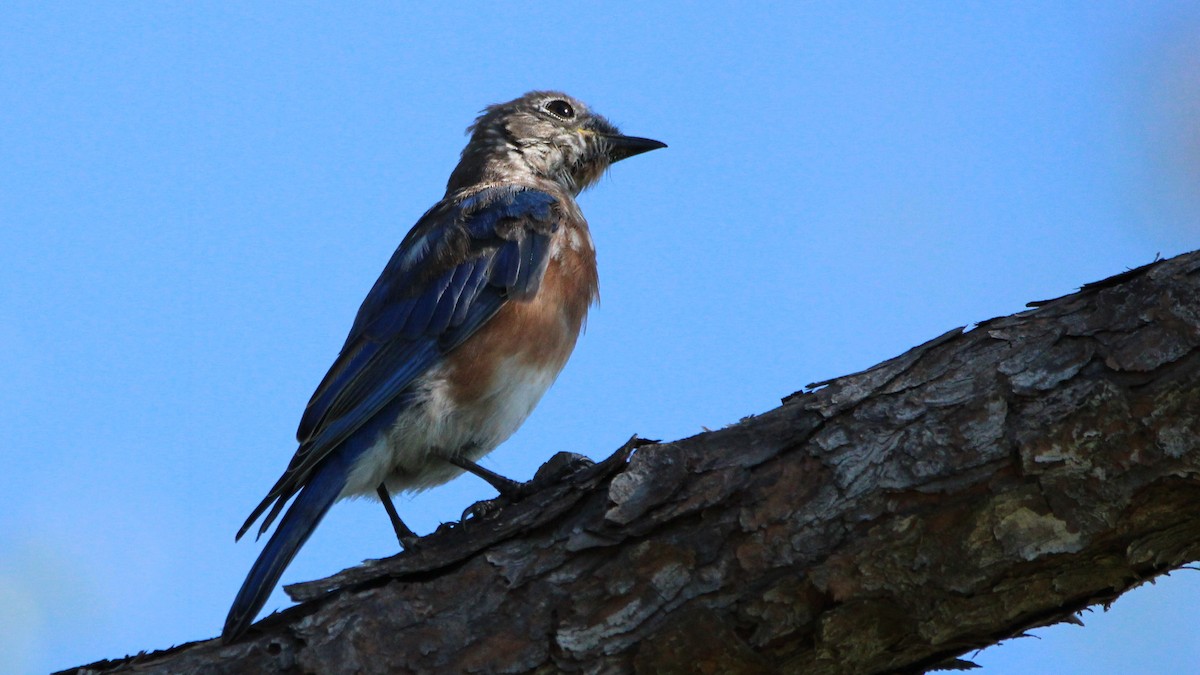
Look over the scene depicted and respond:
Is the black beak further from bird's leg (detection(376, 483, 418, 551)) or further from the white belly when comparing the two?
bird's leg (detection(376, 483, 418, 551))

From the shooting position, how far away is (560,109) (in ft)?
26.5

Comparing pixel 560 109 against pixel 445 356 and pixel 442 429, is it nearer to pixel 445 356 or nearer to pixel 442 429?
pixel 445 356

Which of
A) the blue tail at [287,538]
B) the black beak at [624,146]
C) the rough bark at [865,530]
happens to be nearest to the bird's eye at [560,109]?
the black beak at [624,146]

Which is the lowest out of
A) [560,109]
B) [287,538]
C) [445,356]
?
[287,538]

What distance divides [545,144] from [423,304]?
2.13 metres

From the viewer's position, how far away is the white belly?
222 inches

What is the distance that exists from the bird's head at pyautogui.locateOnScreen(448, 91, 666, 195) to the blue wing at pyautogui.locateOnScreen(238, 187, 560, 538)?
2.76 ft

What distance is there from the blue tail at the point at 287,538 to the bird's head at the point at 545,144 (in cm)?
278

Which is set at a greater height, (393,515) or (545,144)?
(545,144)

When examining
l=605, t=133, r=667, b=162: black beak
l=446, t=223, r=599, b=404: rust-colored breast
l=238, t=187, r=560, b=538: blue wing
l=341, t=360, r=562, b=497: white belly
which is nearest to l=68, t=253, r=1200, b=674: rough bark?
l=238, t=187, r=560, b=538: blue wing

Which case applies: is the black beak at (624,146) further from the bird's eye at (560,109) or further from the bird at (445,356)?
the bird at (445,356)

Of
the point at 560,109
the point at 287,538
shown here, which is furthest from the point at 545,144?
the point at 287,538

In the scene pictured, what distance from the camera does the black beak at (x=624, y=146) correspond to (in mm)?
7988

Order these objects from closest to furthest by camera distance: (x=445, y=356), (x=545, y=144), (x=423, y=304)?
(x=445, y=356) < (x=423, y=304) < (x=545, y=144)
